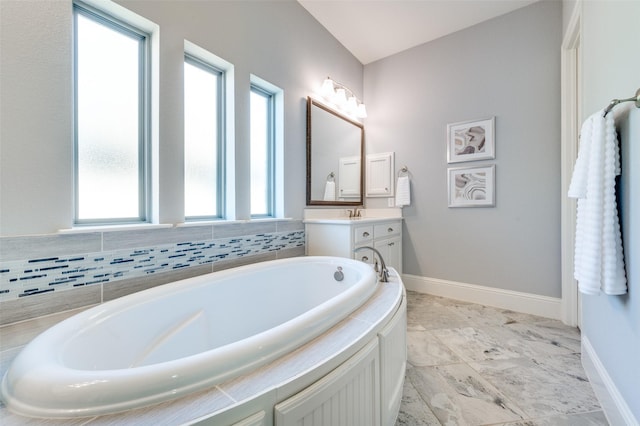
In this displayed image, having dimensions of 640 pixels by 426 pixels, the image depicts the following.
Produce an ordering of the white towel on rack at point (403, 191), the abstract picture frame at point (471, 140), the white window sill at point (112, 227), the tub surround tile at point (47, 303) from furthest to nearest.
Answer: the white towel on rack at point (403, 191), the abstract picture frame at point (471, 140), the white window sill at point (112, 227), the tub surround tile at point (47, 303)

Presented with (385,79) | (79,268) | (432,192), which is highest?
(385,79)

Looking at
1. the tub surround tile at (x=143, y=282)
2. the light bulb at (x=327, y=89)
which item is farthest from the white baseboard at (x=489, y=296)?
the tub surround tile at (x=143, y=282)

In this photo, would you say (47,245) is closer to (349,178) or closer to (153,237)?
(153,237)

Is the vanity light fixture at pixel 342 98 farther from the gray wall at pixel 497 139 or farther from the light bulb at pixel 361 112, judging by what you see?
the gray wall at pixel 497 139

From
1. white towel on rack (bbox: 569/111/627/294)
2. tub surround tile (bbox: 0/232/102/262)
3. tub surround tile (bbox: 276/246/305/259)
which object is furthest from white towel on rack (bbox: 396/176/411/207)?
tub surround tile (bbox: 0/232/102/262)

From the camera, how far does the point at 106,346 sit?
3.16ft

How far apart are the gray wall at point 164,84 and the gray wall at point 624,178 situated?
194 cm

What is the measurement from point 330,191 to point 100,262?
6.41 ft

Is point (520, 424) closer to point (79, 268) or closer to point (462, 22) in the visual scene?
point (79, 268)

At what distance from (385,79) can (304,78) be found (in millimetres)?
1201

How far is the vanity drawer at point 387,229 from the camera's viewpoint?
2.54m

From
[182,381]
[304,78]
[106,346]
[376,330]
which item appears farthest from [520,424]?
[304,78]

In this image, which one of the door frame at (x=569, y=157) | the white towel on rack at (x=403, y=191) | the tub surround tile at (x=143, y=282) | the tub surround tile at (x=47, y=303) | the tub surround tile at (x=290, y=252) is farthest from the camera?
the white towel on rack at (x=403, y=191)

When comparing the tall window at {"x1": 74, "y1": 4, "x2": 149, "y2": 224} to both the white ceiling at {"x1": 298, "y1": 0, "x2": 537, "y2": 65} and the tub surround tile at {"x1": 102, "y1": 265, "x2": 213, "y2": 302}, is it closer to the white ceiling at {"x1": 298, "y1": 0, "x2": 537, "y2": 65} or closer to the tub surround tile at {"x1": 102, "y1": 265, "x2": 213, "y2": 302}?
the tub surround tile at {"x1": 102, "y1": 265, "x2": 213, "y2": 302}
